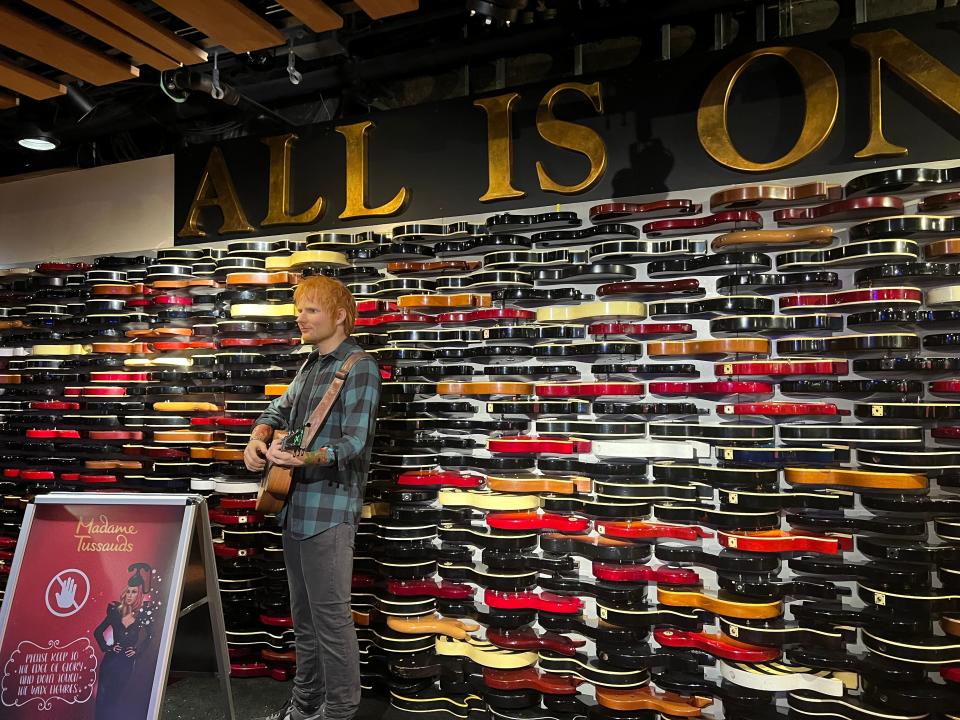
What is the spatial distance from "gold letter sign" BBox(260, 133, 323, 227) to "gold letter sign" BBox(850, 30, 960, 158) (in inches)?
121

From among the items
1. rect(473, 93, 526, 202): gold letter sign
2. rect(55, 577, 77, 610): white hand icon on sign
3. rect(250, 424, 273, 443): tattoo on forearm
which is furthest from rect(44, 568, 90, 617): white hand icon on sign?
rect(473, 93, 526, 202): gold letter sign

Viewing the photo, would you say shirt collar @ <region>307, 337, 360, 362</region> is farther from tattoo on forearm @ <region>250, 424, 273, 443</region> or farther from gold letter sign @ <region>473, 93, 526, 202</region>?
gold letter sign @ <region>473, 93, 526, 202</region>

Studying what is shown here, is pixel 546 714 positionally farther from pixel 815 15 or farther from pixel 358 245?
pixel 815 15

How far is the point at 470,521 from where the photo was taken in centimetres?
362

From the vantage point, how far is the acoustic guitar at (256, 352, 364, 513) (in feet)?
9.34

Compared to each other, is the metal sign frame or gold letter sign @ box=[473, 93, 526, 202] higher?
gold letter sign @ box=[473, 93, 526, 202]

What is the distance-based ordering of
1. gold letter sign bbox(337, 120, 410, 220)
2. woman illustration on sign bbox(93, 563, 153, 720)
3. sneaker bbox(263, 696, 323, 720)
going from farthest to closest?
gold letter sign bbox(337, 120, 410, 220)
sneaker bbox(263, 696, 323, 720)
woman illustration on sign bbox(93, 563, 153, 720)

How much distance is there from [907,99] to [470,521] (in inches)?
113

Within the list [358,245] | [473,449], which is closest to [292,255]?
[358,245]

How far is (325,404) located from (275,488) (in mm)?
409

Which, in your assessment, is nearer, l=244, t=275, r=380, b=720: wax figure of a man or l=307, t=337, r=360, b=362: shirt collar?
l=244, t=275, r=380, b=720: wax figure of a man

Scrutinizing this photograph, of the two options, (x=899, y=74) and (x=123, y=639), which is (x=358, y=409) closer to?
(x=123, y=639)

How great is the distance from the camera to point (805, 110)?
123 inches

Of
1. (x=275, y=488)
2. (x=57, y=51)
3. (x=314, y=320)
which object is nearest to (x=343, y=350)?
(x=314, y=320)
